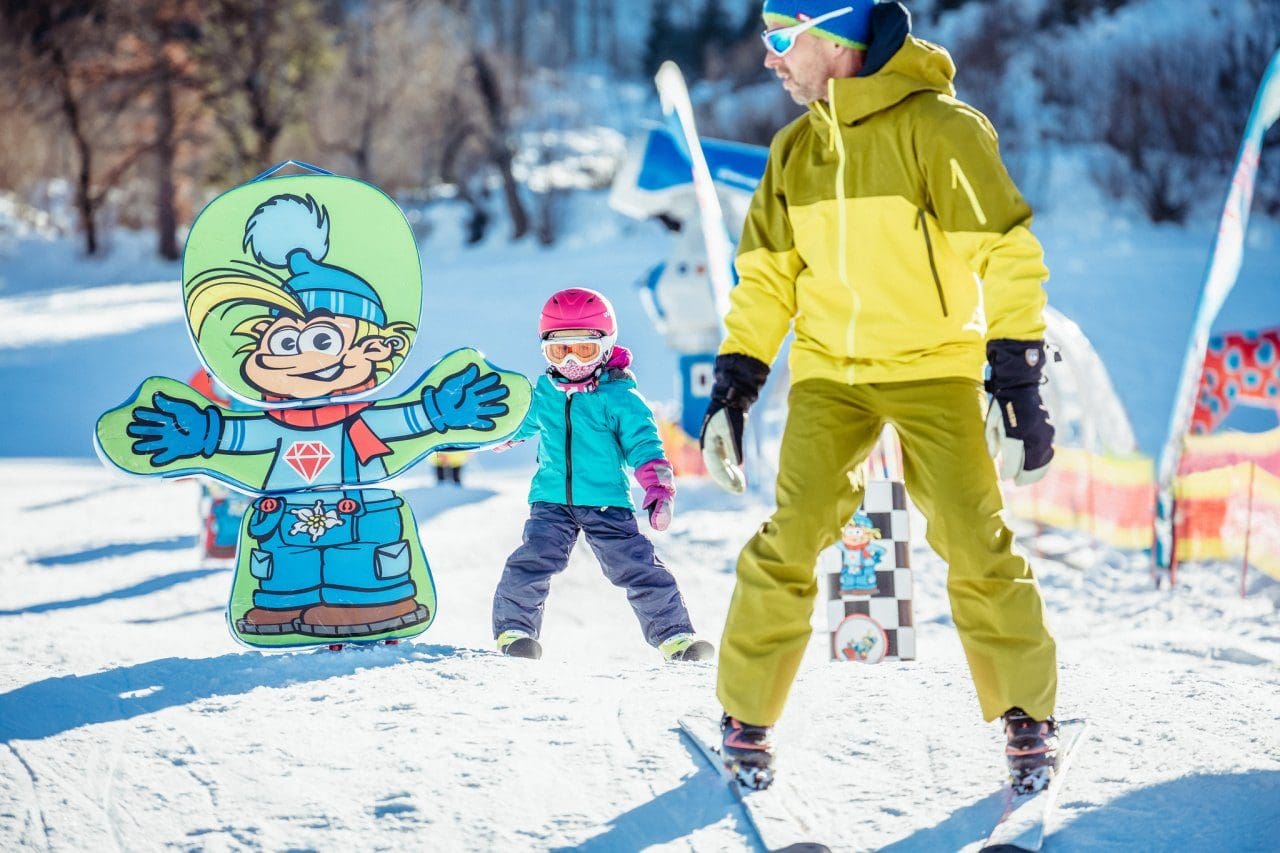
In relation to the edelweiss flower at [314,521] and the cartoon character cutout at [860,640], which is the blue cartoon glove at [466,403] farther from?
the cartoon character cutout at [860,640]

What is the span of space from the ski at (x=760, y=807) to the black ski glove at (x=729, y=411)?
0.55m

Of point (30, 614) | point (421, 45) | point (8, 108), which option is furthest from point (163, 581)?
point (421, 45)

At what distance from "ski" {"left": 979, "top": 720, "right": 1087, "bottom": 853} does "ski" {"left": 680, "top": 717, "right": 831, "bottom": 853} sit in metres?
0.30

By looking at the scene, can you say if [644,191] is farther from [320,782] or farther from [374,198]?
[320,782]

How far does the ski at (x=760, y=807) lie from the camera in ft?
7.23

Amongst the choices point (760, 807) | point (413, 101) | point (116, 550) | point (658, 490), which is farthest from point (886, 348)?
point (413, 101)

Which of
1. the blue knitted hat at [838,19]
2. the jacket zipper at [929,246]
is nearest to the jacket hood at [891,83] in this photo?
the blue knitted hat at [838,19]

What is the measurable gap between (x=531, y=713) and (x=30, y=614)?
359cm

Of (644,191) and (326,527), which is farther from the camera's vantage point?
(644,191)

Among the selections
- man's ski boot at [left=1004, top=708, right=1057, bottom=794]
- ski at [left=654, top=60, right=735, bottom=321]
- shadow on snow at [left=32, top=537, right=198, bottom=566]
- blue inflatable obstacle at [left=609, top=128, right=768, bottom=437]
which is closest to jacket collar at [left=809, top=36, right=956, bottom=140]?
man's ski boot at [left=1004, top=708, right=1057, bottom=794]

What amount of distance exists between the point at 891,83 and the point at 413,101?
26.0m

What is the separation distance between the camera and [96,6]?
2438 centimetres

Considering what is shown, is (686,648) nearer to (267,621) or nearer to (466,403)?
(466,403)

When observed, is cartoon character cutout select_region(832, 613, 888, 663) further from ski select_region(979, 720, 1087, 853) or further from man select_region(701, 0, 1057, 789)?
man select_region(701, 0, 1057, 789)
